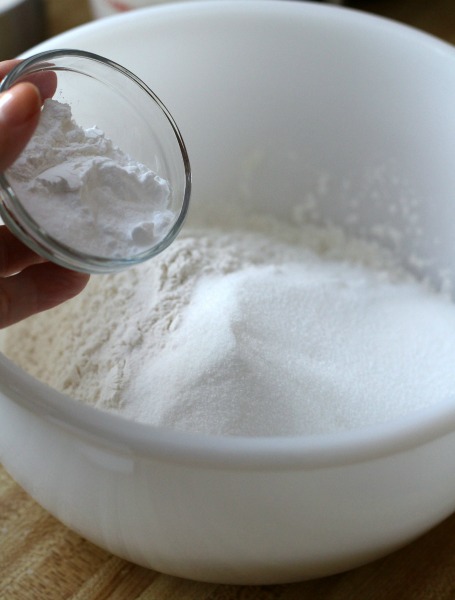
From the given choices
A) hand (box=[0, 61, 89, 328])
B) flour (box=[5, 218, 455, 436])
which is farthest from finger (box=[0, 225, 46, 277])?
flour (box=[5, 218, 455, 436])

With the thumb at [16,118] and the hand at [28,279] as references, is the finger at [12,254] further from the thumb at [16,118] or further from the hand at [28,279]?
the thumb at [16,118]

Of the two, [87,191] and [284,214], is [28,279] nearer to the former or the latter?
[87,191]

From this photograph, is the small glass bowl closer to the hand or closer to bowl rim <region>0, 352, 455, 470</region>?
the hand

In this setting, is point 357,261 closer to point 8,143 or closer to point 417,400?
point 417,400

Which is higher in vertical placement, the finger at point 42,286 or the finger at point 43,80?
the finger at point 43,80

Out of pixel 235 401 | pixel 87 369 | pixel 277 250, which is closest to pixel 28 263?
pixel 87 369

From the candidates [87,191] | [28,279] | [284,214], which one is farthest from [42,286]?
[284,214]

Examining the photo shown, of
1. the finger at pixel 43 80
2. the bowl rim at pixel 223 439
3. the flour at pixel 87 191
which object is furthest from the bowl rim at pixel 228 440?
the finger at pixel 43 80
